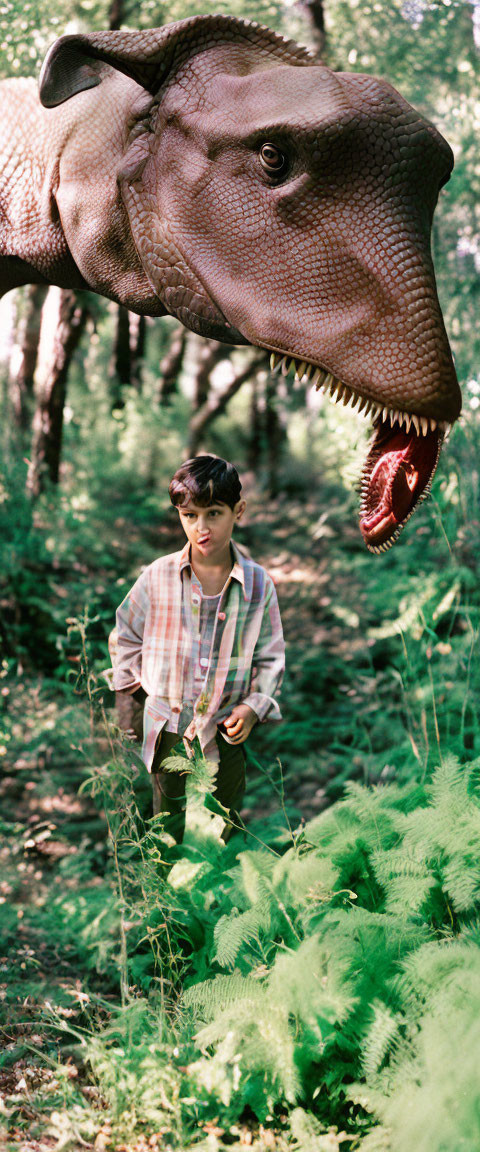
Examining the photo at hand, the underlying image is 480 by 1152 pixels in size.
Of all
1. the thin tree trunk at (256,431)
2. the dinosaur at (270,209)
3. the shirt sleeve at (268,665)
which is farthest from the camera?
the thin tree trunk at (256,431)

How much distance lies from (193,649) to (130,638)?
189 mm

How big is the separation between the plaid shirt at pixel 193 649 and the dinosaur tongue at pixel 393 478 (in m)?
0.74

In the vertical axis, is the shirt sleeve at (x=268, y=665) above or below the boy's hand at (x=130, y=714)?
above

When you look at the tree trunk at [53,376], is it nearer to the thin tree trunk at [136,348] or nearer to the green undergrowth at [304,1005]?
the thin tree trunk at [136,348]

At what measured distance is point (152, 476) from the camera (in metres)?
8.11

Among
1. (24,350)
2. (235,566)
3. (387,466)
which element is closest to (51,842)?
(235,566)

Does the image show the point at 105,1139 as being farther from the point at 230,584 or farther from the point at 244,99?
the point at 244,99

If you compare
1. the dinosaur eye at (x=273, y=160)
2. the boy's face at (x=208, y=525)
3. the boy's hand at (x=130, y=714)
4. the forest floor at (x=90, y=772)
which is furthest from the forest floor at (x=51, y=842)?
the dinosaur eye at (x=273, y=160)

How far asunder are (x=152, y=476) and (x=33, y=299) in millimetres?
1874

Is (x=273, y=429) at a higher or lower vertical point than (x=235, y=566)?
lower

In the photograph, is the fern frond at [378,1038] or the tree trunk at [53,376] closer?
the fern frond at [378,1038]

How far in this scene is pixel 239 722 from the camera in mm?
2391

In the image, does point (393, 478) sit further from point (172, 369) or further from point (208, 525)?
point (172, 369)

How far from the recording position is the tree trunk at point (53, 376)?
17.3ft
